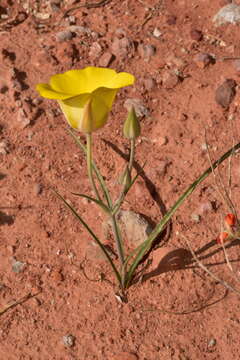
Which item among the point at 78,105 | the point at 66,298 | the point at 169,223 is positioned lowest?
the point at 66,298

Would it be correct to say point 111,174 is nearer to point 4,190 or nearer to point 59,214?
point 59,214

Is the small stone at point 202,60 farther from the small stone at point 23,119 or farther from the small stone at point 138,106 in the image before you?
the small stone at point 23,119

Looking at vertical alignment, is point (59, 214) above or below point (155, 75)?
below

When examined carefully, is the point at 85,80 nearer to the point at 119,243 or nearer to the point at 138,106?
the point at 119,243

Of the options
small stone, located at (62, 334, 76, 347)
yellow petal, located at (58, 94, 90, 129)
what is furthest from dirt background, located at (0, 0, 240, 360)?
yellow petal, located at (58, 94, 90, 129)

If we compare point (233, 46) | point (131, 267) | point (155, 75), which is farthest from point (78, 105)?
point (233, 46)

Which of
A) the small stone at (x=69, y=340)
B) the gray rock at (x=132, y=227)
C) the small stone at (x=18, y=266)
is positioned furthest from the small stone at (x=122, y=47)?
the small stone at (x=69, y=340)

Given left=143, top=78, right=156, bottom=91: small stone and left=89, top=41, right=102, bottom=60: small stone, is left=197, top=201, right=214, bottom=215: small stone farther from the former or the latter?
left=89, top=41, right=102, bottom=60: small stone
